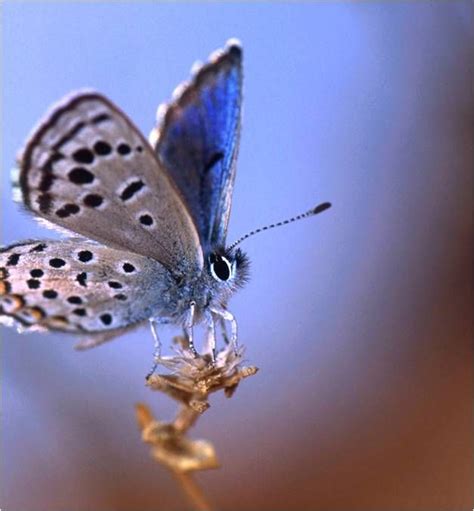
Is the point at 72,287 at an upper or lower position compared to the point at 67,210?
lower

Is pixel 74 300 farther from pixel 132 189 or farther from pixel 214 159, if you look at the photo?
pixel 214 159

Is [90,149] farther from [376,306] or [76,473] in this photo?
[376,306]

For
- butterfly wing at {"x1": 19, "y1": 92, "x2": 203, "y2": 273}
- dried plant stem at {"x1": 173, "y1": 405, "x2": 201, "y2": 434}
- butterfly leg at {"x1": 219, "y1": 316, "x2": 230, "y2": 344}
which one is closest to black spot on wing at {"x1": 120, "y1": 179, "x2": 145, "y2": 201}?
butterfly wing at {"x1": 19, "y1": 92, "x2": 203, "y2": 273}

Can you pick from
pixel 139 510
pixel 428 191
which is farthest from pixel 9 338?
pixel 428 191

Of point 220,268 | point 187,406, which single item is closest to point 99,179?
point 220,268

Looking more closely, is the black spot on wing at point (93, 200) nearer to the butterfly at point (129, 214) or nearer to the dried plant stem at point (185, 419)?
the butterfly at point (129, 214)
